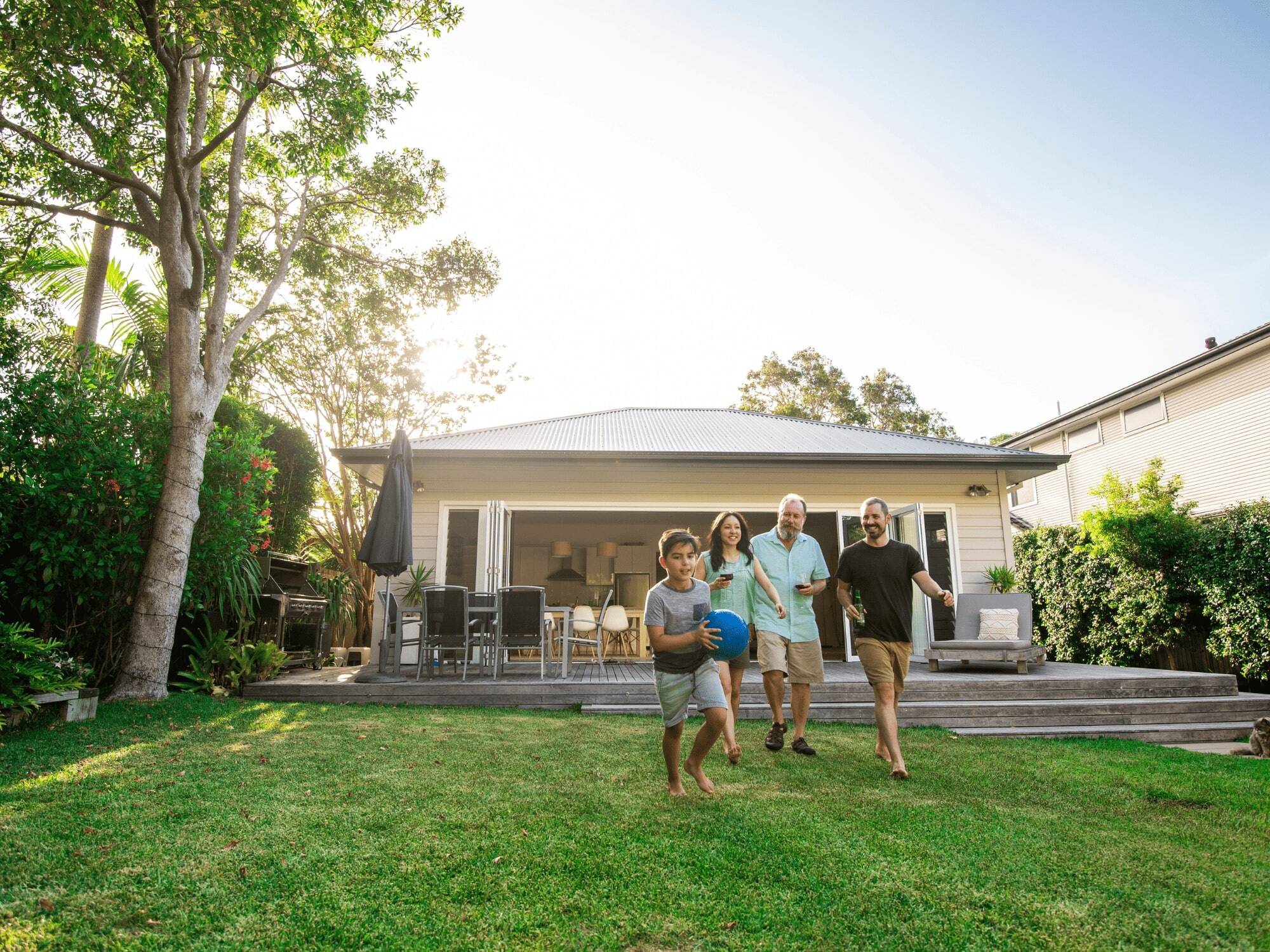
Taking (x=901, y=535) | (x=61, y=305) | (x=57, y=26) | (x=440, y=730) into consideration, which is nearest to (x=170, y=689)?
(x=440, y=730)

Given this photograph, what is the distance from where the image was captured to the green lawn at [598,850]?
190 cm

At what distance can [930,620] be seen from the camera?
9.80 metres

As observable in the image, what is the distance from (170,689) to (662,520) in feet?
29.6

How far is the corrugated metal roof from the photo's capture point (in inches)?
367

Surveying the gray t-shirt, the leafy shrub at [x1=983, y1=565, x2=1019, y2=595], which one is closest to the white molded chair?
the leafy shrub at [x1=983, y1=565, x2=1019, y2=595]

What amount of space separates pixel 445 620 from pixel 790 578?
390cm

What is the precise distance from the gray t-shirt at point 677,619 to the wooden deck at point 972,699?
2.98 metres

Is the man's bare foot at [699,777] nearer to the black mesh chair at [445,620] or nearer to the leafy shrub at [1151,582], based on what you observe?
the black mesh chair at [445,620]

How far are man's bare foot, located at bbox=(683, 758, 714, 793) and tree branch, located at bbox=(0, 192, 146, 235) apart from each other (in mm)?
6861

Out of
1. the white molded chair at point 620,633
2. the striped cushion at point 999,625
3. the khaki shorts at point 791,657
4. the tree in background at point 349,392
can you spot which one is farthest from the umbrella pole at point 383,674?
the striped cushion at point 999,625

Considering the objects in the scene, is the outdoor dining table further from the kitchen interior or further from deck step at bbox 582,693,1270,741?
the kitchen interior

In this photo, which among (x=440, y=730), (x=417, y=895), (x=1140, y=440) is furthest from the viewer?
(x=1140, y=440)

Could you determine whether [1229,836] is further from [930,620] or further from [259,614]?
[259,614]

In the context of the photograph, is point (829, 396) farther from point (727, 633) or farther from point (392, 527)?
point (727, 633)
